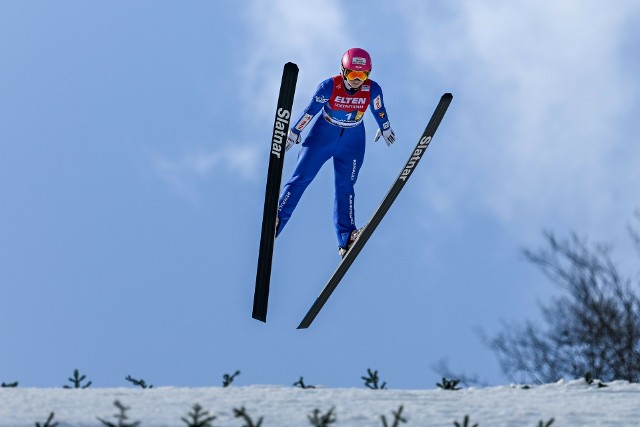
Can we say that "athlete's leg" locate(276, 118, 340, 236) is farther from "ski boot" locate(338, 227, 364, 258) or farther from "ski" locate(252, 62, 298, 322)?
"ski boot" locate(338, 227, 364, 258)

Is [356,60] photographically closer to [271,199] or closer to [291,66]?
[291,66]

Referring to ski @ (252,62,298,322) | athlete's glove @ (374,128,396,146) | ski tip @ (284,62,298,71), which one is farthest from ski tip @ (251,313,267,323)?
ski tip @ (284,62,298,71)

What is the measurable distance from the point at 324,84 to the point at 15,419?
201 inches

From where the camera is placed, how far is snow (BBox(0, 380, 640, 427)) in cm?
445

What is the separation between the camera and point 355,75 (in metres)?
8.75

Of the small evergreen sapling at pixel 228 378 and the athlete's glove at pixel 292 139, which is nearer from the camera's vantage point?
the small evergreen sapling at pixel 228 378

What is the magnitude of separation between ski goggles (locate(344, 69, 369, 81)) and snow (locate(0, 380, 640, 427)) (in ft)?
12.8

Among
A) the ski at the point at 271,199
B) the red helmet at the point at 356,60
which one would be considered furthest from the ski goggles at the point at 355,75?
the ski at the point at 271,199

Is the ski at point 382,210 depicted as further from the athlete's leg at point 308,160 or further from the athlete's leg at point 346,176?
the athlete's leg at point 308,160

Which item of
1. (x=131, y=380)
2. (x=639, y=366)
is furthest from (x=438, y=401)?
(x=639, y=366)

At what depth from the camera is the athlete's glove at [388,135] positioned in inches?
365

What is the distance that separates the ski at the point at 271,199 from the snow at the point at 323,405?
11.3 feet

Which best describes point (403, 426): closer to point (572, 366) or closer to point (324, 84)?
point (324, 84)

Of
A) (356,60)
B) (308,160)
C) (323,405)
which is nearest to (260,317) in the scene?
(308,160)
